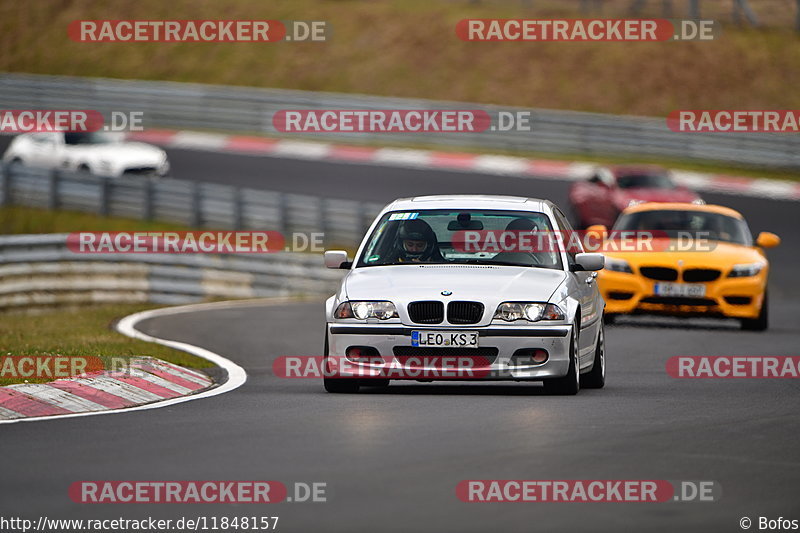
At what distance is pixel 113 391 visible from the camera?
12.2 metres

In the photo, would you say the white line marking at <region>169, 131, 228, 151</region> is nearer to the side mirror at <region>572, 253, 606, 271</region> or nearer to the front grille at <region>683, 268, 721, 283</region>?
the front grille at <region>683, 268, 721, 283</region>

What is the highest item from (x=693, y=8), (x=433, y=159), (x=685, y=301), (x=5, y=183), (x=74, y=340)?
(x=693, y=8)

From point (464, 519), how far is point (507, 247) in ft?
17.9

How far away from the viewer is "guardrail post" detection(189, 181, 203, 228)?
31.8 metres

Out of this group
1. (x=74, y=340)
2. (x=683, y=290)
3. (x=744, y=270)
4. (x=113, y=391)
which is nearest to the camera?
(x=113, y=391)

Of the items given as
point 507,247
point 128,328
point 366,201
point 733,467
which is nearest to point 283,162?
point 366,201

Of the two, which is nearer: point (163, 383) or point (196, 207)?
point (163, 383)

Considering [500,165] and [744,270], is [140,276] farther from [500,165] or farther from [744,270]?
[500,165]

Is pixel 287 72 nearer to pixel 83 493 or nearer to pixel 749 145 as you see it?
pixel 749 145

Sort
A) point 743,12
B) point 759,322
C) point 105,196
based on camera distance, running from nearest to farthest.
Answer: point 759,322, point 105,196, point 743,12

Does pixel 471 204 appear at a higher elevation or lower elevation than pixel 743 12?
lower

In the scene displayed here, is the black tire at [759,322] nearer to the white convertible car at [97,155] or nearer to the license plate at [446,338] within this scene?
the license plate at [446,338]

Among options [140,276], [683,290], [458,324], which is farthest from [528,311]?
[140,276]

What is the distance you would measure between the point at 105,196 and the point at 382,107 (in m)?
12.0
